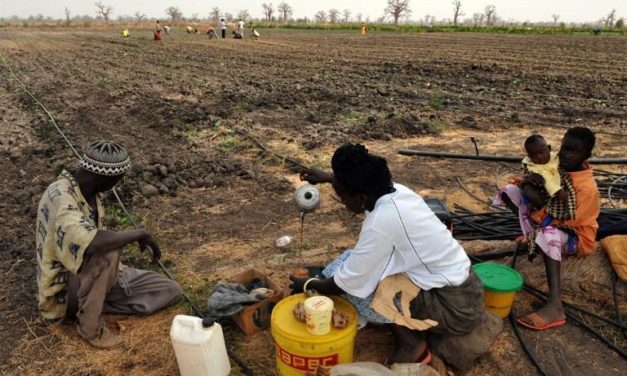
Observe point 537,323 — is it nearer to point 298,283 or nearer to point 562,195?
point 562,195

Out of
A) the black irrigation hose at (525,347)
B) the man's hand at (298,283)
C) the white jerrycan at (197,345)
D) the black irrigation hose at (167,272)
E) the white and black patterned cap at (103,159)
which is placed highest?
the white and black patterned cap at (103,159)

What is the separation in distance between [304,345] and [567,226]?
6.41 ft

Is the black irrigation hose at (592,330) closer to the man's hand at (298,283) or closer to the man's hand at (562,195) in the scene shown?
the man's hand at (562,195)

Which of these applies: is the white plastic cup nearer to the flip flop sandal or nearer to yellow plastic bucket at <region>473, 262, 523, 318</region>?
yellow plastic bucket at <region>473, 262, 523, 318</region>

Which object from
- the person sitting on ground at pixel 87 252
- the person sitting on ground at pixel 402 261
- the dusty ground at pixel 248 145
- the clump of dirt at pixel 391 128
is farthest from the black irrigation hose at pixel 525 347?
the clump of dirt at pixel 391 128

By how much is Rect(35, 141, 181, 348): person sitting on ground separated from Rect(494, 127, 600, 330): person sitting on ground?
8.18ft

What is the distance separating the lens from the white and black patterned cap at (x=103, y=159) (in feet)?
8.80

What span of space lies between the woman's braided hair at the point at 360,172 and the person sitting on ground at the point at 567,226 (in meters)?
1.39

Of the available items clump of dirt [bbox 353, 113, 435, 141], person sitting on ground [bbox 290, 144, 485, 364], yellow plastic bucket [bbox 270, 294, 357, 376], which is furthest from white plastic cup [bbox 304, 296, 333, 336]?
clump of dirt [bbox 353, 113, 435, 141]

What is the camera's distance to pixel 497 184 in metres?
5.64

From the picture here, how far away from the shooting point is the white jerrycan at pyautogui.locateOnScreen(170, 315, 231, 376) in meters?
2.52

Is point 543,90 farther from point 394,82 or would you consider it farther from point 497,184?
point 497,184

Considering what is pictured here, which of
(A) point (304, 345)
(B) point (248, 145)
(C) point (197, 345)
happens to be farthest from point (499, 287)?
(B) point (248, 145)

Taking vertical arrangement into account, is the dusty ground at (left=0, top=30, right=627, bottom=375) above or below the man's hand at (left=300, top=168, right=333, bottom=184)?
below
